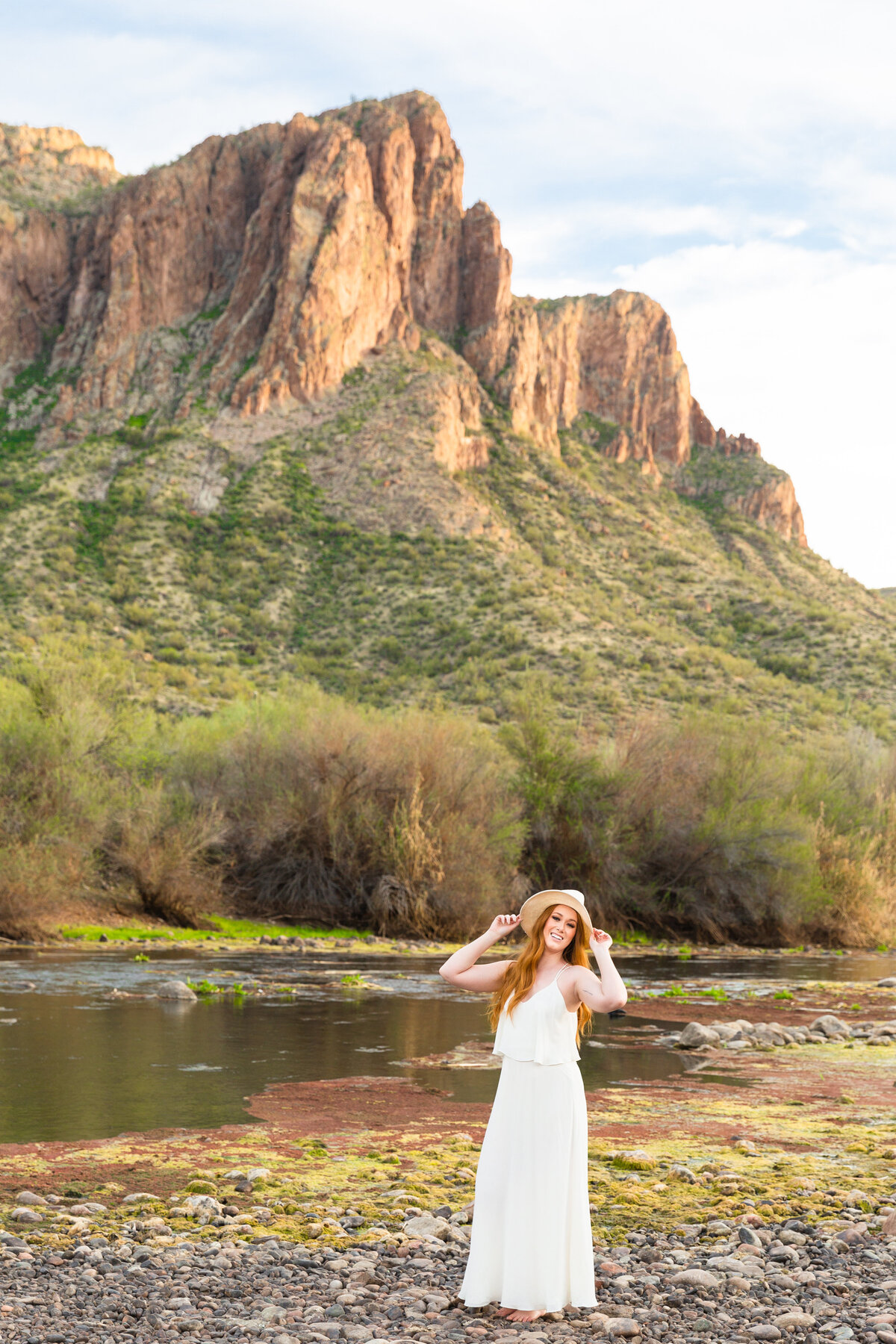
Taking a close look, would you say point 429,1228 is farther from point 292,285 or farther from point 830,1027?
point 292,285

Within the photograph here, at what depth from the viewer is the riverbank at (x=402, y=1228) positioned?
5.58 metres

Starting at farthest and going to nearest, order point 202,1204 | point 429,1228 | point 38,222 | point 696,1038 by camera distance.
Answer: point 38,222 → point 696,1038 → point 202,1204 → point 429,1228

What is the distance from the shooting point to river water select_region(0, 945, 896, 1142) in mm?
10695

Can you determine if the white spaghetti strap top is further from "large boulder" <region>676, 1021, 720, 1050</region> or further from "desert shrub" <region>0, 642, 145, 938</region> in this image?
"desert shrub" <region>0, 642, 145, 938</region>

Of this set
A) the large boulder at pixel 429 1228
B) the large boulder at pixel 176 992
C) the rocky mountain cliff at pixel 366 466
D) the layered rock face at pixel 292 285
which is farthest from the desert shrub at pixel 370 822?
the layered rock face at pixel 292 285

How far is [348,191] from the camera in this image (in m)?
89.8

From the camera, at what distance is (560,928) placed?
5949mm

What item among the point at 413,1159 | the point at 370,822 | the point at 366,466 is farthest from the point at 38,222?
the point at 413,1159

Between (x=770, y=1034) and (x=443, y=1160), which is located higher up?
(x=443, y=1160)

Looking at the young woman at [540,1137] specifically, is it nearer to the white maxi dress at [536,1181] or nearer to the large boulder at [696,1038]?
the white maxi dress at [536,1181]

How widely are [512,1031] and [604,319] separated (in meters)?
119

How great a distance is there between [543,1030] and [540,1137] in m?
0.46

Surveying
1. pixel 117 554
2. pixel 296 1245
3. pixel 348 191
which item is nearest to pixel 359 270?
pixel 348 191

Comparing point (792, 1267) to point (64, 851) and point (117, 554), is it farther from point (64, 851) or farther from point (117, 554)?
point (117, 554)
